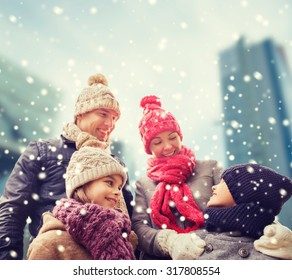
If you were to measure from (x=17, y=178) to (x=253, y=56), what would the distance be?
4.90 meters

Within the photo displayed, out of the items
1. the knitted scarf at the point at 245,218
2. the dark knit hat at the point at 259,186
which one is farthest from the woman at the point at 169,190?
the dark knit hat at the point at 259,186

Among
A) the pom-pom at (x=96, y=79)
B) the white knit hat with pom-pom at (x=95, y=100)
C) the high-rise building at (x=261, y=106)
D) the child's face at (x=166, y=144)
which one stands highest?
the high-rise building at (x=261, y=106)

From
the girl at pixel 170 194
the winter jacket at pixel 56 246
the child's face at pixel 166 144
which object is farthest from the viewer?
the child's face at pixel 166 144

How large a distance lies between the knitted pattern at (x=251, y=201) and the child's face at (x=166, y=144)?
1.24 feet

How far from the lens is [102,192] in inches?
46.8

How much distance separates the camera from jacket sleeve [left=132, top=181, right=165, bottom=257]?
4.37 feet

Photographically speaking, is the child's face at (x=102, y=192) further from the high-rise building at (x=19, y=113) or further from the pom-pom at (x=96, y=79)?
the high-rise building at (x=19, y=113)

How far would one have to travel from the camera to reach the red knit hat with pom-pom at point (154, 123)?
159 cm

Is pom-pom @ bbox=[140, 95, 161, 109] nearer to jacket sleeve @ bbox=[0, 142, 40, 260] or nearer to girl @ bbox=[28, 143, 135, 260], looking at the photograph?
jacket sleeve @ bbox=[0, 142, 40, 260]

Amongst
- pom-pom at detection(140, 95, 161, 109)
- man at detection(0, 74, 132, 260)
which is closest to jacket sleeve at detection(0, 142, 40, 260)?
man at detection(0, 74, 132, 260)

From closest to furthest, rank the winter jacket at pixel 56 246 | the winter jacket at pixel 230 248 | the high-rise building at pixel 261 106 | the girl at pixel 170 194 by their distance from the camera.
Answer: the winter jacket at pixel 56 246 < the winter jacket at pixel 230 248 < the girl at pixel 170 194 < the high-rise building at pixel 261 106

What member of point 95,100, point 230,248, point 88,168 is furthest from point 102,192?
point 95,100

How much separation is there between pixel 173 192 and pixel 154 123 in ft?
1.12
